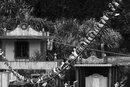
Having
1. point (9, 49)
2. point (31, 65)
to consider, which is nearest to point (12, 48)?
point (9, 49)

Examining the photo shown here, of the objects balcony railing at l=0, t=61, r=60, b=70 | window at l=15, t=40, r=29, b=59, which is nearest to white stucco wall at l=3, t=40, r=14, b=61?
window at l=15, t=40, r=29, b=59

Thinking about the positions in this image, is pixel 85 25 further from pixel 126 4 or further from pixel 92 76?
pixel 92 76

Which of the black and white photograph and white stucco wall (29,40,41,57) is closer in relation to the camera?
the black and white photograph

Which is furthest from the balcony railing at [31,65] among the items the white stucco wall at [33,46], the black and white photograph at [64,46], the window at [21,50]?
the white stucco wall at [33,46]

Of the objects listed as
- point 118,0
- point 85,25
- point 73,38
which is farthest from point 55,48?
point 118,0

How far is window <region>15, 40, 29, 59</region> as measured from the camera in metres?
22.3

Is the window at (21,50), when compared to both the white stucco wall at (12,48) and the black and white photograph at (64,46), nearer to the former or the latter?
the black and white photograph at (64,46)

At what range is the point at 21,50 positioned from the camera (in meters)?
22.5

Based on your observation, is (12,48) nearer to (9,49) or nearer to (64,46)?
(9,49)

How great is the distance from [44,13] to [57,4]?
1278 mm

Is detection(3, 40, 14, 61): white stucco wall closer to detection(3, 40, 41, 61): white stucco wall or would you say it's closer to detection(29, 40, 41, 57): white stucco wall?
detection(3, 40, 41, 61): white stucco wall

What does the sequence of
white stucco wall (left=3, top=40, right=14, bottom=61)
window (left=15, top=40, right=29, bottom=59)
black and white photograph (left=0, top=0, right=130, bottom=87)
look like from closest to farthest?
black and white photograph (left=0, top=0, right=130, bottom=87) < window (left=15, top=40, right=29, bottom=59) < white stucco wall (left=3, top=40, right=14, bottom=61)

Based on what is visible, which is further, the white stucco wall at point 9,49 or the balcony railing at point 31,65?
the white stucco wall at point 9,49

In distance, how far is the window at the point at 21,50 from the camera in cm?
2228
